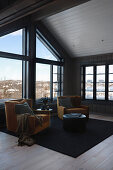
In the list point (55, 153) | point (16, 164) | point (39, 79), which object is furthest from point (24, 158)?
point (39, 79)

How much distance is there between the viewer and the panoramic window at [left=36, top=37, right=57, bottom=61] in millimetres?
6521

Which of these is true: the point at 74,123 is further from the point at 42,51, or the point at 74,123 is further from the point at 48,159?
the point at 42,51

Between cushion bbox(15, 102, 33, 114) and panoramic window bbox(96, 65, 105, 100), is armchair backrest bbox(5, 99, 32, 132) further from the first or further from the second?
panoramic window bbox(96, 65, 105, 100)

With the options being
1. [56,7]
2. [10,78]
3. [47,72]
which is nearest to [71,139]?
[10,78]

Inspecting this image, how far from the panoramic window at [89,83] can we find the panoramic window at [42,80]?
191 centimetres

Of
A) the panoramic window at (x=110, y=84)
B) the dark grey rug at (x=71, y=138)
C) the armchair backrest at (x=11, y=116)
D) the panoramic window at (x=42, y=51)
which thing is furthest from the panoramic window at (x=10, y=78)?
the panoramic window at (x=110, y=84)

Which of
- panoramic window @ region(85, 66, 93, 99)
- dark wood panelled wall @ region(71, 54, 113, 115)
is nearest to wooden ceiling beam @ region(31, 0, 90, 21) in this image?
dark wood panelled wall @ region(71, 54, 113, 115)

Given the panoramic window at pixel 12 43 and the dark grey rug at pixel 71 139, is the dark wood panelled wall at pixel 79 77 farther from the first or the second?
the panoramic window at pixel 12 43

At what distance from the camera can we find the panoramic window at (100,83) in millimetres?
7047

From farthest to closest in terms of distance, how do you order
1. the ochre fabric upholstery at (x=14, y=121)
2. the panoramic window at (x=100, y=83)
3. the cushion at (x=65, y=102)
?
the panoramic window at (x=100, y=83), the cushion at (x=65, y=102), the ochre fabric upholstery at (x=14, y=121)

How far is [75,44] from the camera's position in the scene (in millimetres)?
7016

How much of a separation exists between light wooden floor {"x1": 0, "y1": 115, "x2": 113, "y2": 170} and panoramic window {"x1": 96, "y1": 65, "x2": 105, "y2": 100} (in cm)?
384

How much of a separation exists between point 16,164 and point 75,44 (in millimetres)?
5604

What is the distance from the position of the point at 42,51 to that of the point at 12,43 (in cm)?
145
